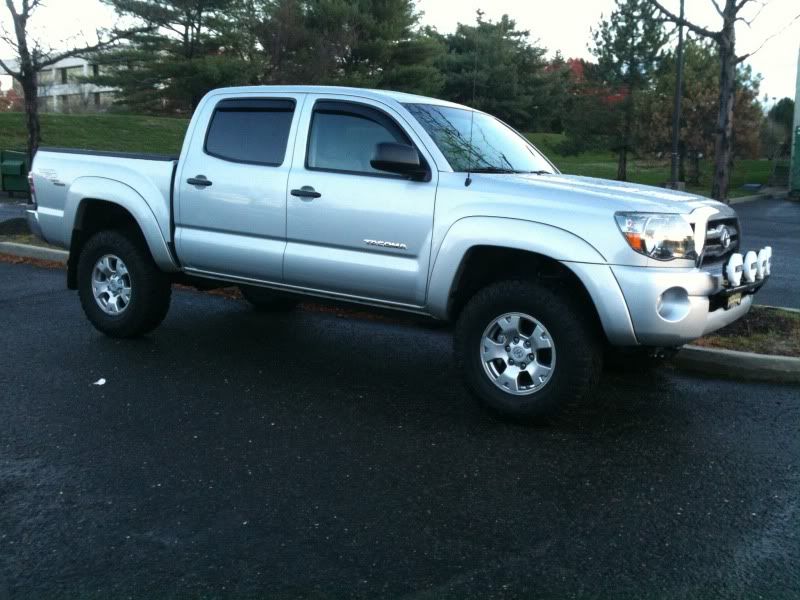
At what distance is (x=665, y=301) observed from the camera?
15.8ft

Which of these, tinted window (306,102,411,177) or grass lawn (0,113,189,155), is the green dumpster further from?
tinted window (306,102,411,177)

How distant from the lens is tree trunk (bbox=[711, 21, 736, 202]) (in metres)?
8.62

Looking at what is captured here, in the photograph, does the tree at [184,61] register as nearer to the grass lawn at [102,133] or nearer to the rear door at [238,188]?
the grass lawn at [102,133]

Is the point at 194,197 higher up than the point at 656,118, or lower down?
lower down

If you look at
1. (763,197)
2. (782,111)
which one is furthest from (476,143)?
(782,111)

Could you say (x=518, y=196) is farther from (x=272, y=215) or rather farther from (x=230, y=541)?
(x=230, y=541)

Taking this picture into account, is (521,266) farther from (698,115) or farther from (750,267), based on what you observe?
(698,115)

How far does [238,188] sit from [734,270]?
133 inches

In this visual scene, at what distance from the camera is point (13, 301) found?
8711 millimetres

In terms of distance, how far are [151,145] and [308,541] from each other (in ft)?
119

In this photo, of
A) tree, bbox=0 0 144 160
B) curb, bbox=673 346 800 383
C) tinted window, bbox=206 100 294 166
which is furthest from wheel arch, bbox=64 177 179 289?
tree, bbox=0 0 144 160

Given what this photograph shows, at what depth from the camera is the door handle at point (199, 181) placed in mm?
6405

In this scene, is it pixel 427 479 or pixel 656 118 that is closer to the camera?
pixel 427 479

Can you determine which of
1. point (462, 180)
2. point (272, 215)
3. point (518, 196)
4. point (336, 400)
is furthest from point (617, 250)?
point (272, 215)
